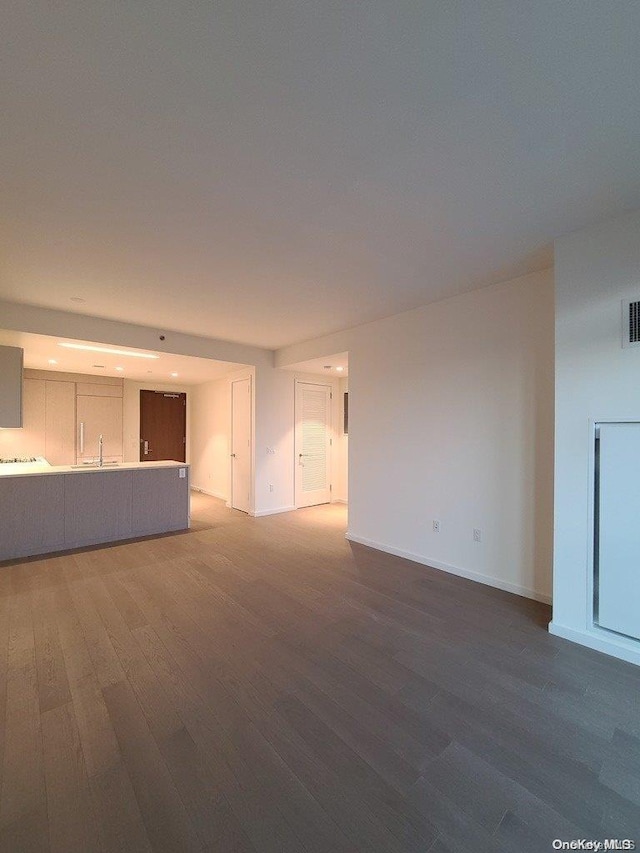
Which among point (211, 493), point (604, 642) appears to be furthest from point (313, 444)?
point (604, 642)

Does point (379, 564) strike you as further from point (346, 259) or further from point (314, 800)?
point (346, 259)

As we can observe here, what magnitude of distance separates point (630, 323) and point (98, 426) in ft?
25.8

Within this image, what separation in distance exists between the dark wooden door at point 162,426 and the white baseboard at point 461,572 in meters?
5.14

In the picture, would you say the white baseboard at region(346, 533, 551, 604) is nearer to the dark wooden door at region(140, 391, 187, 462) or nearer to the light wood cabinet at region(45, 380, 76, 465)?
the dark wooden door at region(140, 391, 187, 462)

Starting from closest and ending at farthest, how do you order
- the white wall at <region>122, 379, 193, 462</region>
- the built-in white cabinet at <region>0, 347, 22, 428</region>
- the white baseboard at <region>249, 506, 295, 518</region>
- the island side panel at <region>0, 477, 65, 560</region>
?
the island side panel at <region>0, 477, 65, 560</region>, the built-in white cabinet at <region>0, 347, 22, 428</region>, the white baseboard at <region>249, 506, 295, 518</region>, the white wall at <region>122, 379, 193, 462</region>

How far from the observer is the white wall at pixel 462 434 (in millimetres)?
2961

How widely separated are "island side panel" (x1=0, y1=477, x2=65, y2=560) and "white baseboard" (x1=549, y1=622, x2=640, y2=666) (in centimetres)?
509

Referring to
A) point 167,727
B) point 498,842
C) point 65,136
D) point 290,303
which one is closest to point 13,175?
point 65,136

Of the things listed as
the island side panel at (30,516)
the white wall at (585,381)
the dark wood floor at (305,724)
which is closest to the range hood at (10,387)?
the island side panel at (30,516)

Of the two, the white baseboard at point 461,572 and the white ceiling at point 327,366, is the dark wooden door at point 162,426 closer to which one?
the white ceiling at point 327,366

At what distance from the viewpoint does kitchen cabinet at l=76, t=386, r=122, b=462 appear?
665cm

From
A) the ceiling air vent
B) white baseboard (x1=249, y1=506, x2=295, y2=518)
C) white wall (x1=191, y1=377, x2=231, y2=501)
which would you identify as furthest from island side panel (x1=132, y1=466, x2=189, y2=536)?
the ceiling air vent

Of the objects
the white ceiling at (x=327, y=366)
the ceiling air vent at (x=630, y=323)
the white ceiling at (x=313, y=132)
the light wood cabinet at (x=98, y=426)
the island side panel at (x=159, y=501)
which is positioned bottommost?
the island side panel at (x=159, y=501)

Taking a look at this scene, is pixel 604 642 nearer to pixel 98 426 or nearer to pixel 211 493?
pixel 211 493
